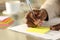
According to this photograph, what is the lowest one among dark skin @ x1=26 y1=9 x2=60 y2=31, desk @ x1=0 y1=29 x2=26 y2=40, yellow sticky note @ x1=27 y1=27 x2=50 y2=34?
desk @ x1=0 y1=29 x2=26 y2=40

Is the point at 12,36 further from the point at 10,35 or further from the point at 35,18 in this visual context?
the point at 35,18

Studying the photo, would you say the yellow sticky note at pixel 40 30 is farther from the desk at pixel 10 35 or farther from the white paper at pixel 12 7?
the white paper at pixel 12 7

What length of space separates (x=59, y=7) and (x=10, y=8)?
35 centimetres

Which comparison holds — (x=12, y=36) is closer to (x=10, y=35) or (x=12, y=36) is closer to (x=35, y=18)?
(x=10, y=35)

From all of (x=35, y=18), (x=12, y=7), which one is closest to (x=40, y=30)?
(x=35, y=18)

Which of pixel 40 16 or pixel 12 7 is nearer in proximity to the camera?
pixel 40 16

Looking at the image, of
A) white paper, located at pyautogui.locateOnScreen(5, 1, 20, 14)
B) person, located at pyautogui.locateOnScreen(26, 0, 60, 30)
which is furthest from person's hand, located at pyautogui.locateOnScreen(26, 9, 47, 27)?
white paper, located at pyautogui.locateOnScreen(5, 1, 20, 14)

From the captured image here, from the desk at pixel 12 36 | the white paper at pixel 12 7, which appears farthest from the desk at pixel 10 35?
the white paper at pixel 12 7

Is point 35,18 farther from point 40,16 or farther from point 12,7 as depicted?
point 12,7

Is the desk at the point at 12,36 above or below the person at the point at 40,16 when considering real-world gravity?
below

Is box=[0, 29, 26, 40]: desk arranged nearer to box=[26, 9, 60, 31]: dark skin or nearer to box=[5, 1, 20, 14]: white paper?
box=[26, 9, 60, 31]: dark skin

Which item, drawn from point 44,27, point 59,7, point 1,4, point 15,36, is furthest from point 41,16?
point 1,4

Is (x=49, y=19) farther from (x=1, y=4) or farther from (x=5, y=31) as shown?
(x=1, y=4)

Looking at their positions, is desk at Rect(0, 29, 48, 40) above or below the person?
below
